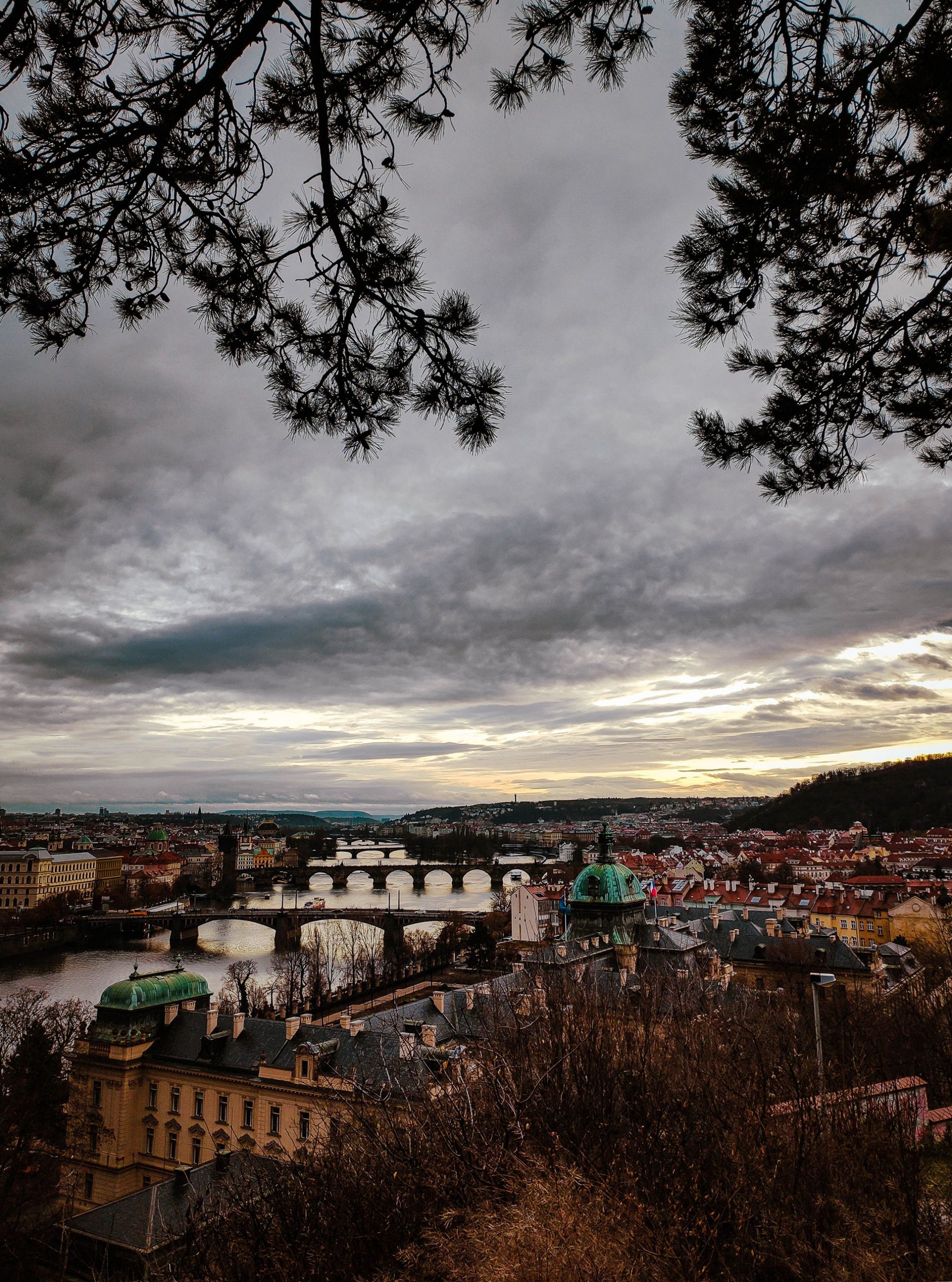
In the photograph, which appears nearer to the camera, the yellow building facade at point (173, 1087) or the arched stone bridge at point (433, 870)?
the yellow building facade at point (173, 1087)

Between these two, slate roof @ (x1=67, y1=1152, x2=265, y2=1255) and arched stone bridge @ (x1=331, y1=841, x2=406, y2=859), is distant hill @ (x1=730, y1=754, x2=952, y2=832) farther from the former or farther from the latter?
slate roof @ (x1=67, y1=1152, x2=265, y2=1255)

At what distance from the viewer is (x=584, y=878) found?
92.5 feet

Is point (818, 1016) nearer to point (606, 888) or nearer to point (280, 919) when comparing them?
point (606, 888)

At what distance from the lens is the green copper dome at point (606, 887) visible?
27453 mm

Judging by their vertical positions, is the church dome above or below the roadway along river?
above

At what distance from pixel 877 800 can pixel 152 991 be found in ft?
361

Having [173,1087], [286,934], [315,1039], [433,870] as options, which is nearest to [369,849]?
[433,870]

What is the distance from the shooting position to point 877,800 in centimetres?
10788

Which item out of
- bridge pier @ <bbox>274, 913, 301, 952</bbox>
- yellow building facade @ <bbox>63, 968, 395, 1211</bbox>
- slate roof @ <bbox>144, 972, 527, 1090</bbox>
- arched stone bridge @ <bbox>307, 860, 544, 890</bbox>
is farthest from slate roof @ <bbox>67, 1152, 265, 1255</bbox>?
arched stone bridge @ <bbox>307, 860, 544, 890</bbox>

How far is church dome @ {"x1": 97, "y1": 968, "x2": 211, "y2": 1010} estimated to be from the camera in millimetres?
17875

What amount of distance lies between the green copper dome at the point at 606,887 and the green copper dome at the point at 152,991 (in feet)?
43.5

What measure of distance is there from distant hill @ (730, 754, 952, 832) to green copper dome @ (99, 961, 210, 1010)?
96089 mm

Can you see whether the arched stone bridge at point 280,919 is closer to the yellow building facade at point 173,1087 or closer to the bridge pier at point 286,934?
the bridge pier at point 286,934

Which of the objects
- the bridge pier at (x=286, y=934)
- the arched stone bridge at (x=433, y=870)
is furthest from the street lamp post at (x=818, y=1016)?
the arched stone bridge at (x=433, y=870)
